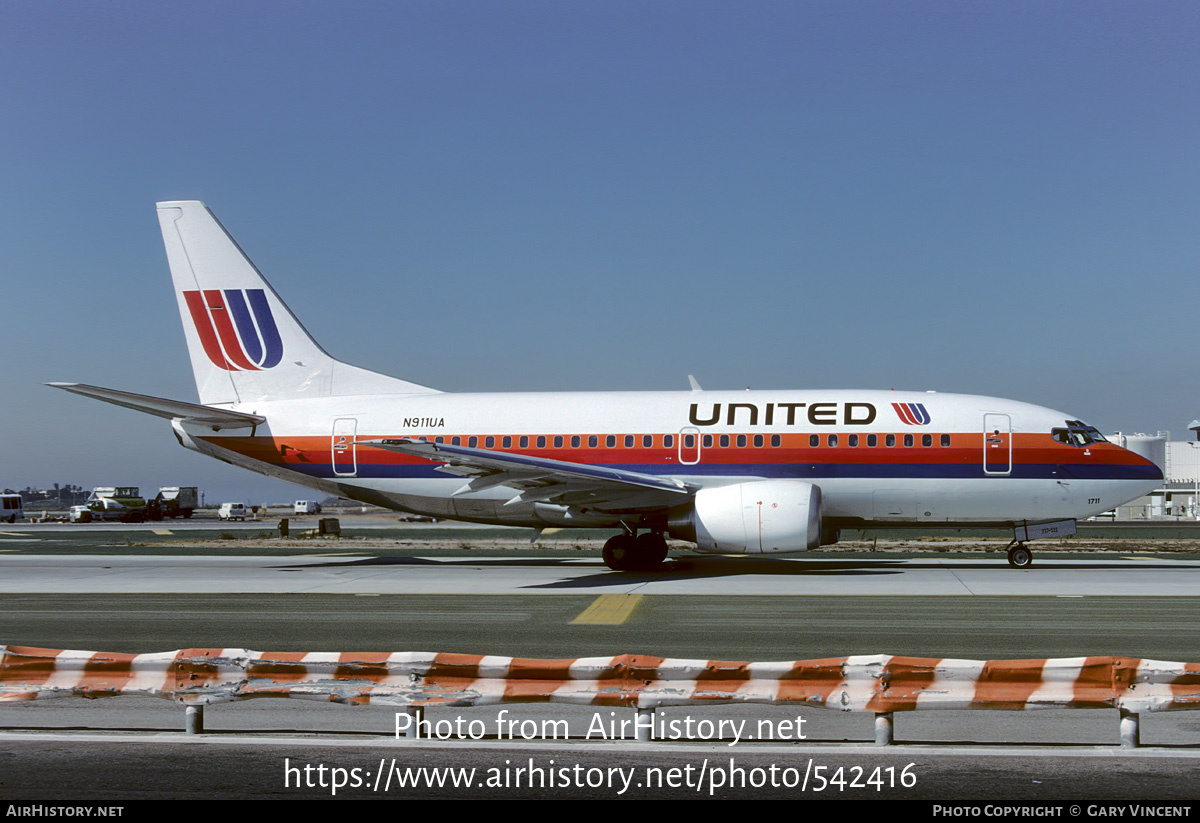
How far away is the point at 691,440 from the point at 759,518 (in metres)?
3.13

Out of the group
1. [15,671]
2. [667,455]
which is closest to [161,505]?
[667,455]

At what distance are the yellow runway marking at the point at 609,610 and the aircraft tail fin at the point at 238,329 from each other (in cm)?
1208

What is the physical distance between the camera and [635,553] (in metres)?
25.0

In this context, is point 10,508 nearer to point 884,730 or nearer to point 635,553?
point 635,553

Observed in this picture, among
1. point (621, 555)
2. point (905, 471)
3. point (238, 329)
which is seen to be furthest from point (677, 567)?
point (238, 329)

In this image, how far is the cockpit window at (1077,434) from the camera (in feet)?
80.7

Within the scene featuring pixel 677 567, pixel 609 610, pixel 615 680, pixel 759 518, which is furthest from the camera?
pixel 677 567

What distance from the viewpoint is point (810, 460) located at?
24.8 meters

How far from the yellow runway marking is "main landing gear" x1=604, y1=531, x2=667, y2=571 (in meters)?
5.80

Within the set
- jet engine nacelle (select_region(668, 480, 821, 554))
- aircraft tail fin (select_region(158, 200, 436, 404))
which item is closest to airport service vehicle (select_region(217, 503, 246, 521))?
aircraft tail fin (select_region(158, 200, 436, 404))

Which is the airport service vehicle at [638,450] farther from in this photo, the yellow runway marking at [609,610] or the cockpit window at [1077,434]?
the yellow runway marking at [609,610]

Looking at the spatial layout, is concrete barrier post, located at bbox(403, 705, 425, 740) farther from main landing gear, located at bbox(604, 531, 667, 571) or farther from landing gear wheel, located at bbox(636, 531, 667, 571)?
landing gear wheel, located at bbox(636, 531, 667, 571)

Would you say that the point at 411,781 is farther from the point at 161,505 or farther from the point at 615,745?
the point at 161,505

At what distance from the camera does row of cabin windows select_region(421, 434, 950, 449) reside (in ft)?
81.2
